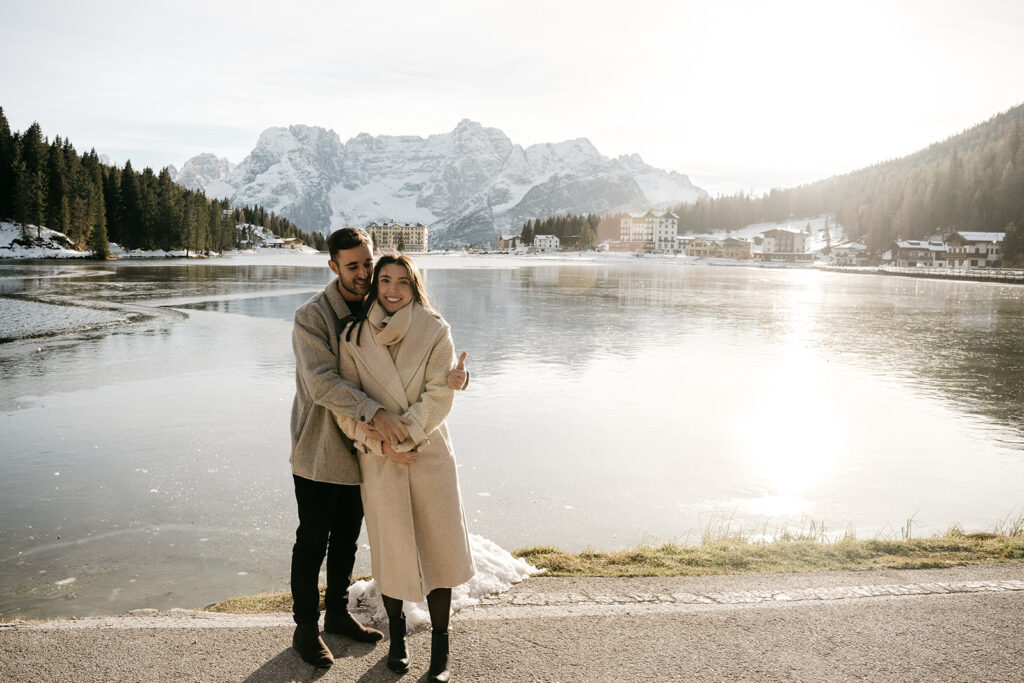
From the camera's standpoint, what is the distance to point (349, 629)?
5.06 metres

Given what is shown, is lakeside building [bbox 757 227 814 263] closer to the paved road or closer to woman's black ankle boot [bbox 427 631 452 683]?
the paved road

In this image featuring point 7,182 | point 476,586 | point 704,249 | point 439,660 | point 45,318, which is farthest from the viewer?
point 704,249

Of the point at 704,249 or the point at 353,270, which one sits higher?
the point at 704,249

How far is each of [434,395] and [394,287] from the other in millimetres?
701

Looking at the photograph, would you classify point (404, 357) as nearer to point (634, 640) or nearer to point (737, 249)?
point (634, 640)

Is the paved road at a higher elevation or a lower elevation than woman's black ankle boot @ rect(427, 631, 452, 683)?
lower

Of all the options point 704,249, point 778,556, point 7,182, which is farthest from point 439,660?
point 704,249

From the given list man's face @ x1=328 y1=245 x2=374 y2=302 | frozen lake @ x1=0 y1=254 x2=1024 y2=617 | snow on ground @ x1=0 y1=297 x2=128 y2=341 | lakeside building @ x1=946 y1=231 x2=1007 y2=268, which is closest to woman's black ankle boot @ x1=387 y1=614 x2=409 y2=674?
man's face @ x1=328 y1=245 x2=374 y2=302

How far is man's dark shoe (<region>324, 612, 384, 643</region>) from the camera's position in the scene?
5020 millimetres

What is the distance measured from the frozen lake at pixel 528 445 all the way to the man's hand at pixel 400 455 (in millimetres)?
3594

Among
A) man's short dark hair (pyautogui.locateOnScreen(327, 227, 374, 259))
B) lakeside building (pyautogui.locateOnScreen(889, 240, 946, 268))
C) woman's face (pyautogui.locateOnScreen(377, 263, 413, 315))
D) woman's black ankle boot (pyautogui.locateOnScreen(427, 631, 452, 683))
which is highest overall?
lakeside building (pyautogui.locateOnScreen(889, 240, 946, 268))

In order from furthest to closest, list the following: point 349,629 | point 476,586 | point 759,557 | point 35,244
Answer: point 35,244 → point 759,557 → point 476,586 → point 349,629

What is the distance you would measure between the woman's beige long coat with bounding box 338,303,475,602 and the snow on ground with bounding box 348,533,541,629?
73 cm

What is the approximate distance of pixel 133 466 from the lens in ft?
34.6
